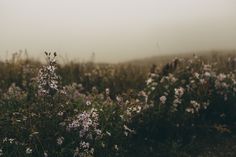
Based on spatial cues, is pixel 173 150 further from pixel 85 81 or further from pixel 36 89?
pixel 85 81

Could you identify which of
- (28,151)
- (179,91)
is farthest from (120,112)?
(28,151)

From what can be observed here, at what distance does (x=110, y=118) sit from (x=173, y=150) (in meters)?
0.85

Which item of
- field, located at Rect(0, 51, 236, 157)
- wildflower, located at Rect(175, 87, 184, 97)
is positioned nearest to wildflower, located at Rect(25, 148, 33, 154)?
field, located at Rect(0, 51, 236, 157)

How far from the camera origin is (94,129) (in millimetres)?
6121

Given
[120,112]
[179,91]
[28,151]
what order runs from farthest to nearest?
[179,91] < [120,112] < [28,151]

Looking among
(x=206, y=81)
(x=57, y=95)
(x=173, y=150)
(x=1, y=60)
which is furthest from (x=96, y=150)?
(x=1, y=60)

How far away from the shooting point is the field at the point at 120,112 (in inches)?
241

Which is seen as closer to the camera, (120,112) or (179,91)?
(120,112)

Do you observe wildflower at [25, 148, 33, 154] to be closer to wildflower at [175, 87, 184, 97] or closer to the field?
the field

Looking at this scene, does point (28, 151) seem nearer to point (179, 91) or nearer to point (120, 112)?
point (120, 112)

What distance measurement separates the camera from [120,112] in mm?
6691

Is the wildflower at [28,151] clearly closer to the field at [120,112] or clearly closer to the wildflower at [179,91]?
the field at [120,112]

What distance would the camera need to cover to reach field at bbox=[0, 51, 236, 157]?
6125 mm

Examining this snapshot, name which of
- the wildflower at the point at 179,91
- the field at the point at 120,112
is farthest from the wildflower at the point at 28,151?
the wildflower at the point at 179,91
